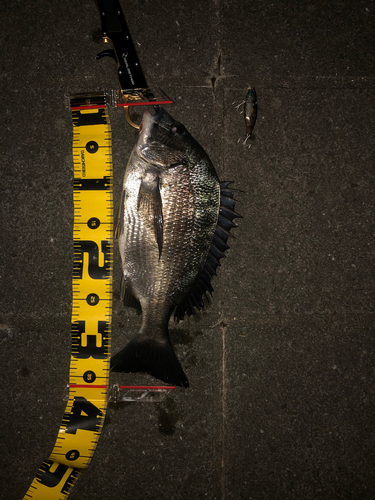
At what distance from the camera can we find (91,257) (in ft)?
8.29

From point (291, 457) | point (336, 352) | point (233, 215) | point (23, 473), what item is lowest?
point (23, 473)

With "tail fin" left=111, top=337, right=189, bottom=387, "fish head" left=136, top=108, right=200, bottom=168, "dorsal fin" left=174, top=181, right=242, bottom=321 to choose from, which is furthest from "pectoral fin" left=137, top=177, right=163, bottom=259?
"tail fin" left=111, top=337, right=189, bottom=387

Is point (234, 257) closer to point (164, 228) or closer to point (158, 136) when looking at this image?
point (164, 228)

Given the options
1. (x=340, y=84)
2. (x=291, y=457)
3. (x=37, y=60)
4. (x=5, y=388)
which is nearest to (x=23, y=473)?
(x=5, y=388)

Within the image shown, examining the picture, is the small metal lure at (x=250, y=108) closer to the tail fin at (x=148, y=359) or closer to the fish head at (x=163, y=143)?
the fish head at (x=163, y=143)

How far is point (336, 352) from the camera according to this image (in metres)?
2.67

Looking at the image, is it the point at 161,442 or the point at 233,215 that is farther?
the point at 161,442

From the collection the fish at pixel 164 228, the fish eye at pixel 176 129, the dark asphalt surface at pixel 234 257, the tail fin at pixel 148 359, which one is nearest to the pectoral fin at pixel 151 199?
the fish at pixel 164 228

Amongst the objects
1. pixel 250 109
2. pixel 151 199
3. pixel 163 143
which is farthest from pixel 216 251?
pixel 250 109

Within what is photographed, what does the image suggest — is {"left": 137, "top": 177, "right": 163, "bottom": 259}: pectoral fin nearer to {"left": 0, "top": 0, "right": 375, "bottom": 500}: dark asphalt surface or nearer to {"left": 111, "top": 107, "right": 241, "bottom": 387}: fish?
{"left": 111, "top": 107, "right": 241, "bottom": 387}: fish

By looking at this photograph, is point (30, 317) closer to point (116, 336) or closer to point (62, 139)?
point (116, 336)

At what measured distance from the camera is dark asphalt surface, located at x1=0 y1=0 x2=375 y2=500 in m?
2.60

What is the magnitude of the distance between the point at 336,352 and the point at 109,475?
86.3 inches

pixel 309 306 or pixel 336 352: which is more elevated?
pixel 309 306
